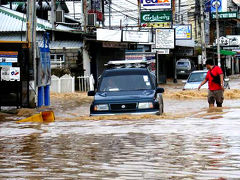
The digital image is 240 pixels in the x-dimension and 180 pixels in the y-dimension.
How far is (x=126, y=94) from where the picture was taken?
16.7 metres

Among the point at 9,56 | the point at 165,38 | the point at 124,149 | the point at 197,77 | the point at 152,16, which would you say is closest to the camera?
the point at 124,149

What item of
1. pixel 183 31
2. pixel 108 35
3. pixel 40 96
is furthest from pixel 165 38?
pixel 40 96

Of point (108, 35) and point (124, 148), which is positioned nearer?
point (124, 148)

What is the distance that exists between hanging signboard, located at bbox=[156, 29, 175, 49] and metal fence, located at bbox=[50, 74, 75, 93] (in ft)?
38.3

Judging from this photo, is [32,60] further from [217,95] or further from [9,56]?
[217,95]

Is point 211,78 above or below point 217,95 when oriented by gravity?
above

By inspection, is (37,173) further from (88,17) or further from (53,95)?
(88,17)

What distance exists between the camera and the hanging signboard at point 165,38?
46812 mm

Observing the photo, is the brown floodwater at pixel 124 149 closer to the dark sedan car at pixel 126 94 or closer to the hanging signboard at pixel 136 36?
the dark sedan car at pixel 126 94

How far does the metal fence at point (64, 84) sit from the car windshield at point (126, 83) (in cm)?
1826

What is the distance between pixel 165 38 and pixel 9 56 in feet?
88.5

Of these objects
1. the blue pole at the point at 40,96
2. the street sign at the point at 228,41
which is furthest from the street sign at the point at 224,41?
the blue pole at the point at 40,96

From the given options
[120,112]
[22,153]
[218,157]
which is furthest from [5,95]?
[218,157]

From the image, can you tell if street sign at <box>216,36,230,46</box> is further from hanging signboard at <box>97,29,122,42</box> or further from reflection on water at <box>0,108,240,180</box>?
reflection on water at <box>0,108,240,180</box>
